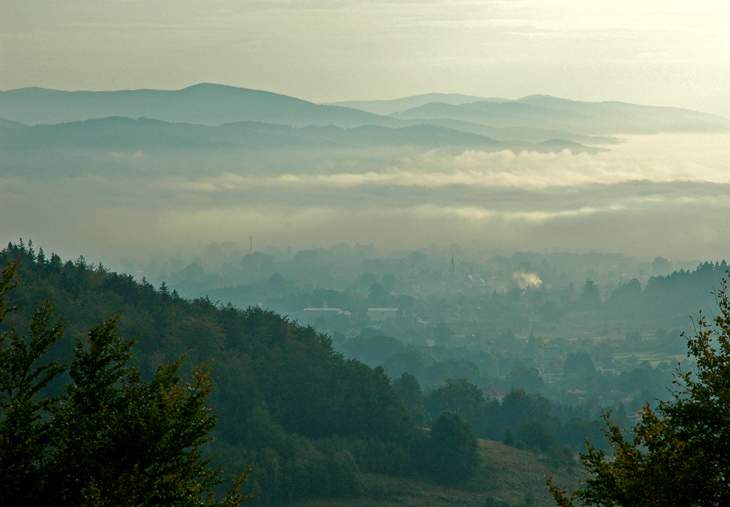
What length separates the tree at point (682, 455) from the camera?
→ 19.4m

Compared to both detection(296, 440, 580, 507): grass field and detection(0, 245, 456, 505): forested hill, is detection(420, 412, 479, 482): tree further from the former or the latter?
detection(0, 245, 456, 505): forested hill

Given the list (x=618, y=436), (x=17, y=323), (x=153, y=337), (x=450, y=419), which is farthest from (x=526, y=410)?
(x=618, y=436)

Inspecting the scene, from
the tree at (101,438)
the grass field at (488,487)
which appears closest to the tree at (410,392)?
the grass field at (488,487)

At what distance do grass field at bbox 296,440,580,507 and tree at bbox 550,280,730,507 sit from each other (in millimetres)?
73720

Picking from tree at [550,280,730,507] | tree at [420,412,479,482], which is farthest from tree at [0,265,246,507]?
tree at [420,412,479,482]

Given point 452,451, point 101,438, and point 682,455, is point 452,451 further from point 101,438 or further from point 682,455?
point 682,455

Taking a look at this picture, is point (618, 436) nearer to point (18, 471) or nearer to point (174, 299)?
point (18, 471)

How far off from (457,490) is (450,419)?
8304mm

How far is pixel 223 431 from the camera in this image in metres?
104

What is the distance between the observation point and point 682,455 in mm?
19797

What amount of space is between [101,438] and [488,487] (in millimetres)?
82914

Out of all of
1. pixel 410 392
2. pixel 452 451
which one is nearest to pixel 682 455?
pixel 452 451

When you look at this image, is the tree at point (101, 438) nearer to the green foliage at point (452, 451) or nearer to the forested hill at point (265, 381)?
the forested hill at point (265, 381)

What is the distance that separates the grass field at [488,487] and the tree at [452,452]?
47.3 inches
